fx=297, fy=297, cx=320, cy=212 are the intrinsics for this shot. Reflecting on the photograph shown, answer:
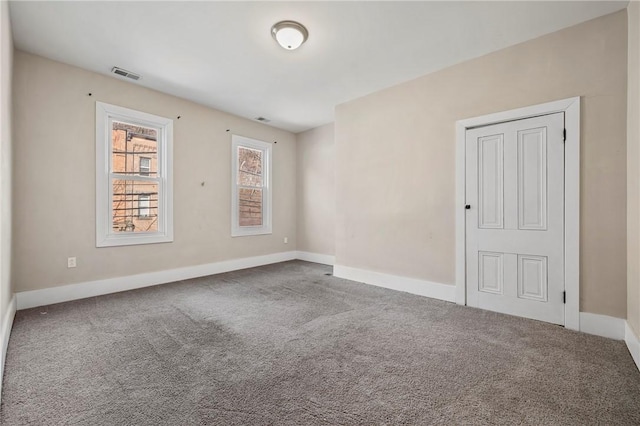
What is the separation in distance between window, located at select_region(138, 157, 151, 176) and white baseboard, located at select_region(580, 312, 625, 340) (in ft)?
17.0

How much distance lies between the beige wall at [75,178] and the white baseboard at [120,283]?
0.07 m

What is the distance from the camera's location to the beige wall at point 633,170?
6.93 ft

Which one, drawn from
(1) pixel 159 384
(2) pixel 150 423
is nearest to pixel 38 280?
(1) pixel 159 384

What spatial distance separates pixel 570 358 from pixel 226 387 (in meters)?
2.34

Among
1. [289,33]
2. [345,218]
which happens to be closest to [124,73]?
[289,33]

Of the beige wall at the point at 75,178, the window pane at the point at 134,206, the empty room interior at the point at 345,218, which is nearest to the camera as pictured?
the empty room interior at the point at 345,218

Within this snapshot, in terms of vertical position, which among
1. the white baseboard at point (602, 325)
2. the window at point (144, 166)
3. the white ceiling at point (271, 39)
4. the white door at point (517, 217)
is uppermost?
the white ceiling at point (271, 39)

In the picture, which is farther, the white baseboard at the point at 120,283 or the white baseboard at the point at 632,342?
the white baseboard at the point at 120,283

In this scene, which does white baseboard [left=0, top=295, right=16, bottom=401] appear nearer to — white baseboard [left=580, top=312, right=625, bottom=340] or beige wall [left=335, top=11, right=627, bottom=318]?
beige wall [left=335, top=11, right=627, bottom=318]

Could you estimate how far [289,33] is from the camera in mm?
2709

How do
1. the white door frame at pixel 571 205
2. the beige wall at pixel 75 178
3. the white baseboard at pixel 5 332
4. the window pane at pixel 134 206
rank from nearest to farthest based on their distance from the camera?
the white baseboard at pixel 5 332, the white door frame at pixel 571 205, the beige wall at pixel 75 178, the window pane at pixel 134 206

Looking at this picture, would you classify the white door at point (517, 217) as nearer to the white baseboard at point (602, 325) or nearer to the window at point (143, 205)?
the white baseboard at point (602, 325)

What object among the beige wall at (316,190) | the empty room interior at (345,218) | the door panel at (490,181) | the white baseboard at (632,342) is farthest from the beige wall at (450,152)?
the beige wall at (316,190)

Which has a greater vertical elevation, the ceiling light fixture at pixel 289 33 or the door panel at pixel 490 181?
the ceiling light fixture at pixel 289 33
